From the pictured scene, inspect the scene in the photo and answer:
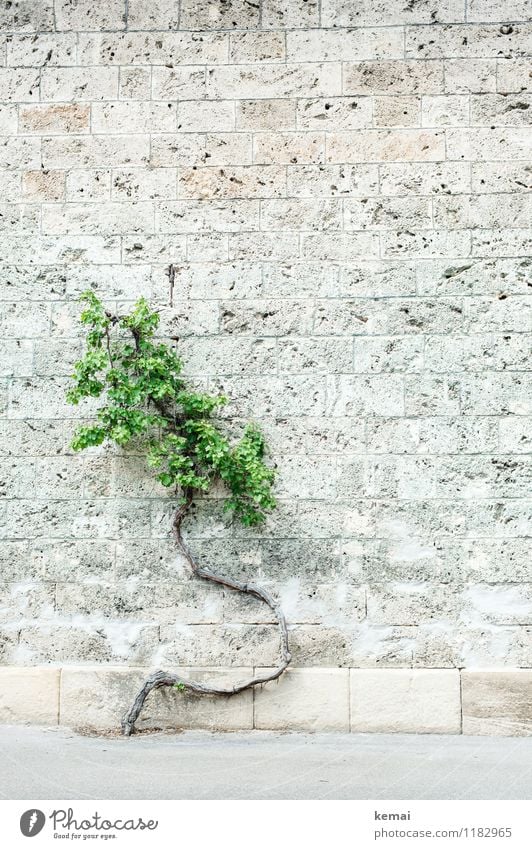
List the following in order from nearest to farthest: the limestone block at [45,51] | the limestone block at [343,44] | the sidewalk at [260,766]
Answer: the sidewalk at [260,766]
the limestone block at [343,44]
the limestone block at [45,51]

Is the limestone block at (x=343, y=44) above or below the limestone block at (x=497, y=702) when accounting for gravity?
above

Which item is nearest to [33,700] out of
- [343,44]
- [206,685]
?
[206,685]

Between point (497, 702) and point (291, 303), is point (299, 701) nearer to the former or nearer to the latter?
point (497, 702)

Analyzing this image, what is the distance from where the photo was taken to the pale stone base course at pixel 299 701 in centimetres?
474

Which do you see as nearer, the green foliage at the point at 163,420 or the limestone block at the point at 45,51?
the green foliage at the point at 163,420

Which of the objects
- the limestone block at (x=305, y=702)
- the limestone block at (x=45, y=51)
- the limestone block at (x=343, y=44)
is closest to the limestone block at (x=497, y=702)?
the limestone block at (x=305, y=702)

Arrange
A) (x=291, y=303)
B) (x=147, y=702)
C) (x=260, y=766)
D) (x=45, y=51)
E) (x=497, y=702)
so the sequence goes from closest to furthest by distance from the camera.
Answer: (x=260, y=766) < (x=497, y=702) < (x=147, y=702) < (x=291, y=303) < (x=45, y=51)

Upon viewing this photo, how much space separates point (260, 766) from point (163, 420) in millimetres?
1839

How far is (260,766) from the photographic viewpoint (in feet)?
13.8

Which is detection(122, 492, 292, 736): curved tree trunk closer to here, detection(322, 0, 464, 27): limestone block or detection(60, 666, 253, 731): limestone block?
detection(60, 666, 253, 731): limestone block

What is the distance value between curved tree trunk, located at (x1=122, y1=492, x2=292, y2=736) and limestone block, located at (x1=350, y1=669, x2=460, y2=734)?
0.43 meters

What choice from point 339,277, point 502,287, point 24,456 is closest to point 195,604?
point 24,456

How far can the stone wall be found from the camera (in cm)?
486

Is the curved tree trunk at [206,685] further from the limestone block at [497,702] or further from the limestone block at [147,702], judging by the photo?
the limestone block at [497,702]
